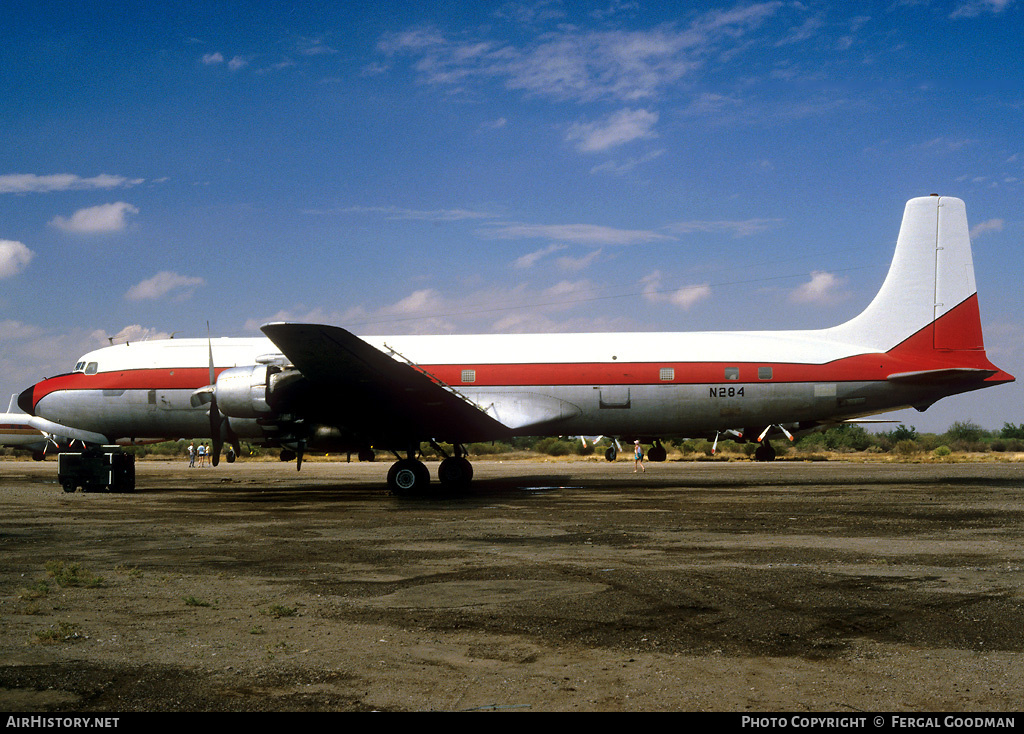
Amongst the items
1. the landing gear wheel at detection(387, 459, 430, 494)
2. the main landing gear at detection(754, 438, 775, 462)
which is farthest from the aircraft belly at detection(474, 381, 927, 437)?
the main landing gear at detection(754, 438, 775, 462)

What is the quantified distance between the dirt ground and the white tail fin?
28.7 ft

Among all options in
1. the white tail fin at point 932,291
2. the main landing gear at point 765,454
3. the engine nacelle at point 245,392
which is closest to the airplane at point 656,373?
the white tail fin at point 932,291

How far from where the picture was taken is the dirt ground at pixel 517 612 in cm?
462

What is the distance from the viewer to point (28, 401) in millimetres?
23438

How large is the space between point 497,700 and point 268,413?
575 inches

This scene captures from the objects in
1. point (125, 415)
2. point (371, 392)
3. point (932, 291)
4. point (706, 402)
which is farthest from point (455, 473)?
point (932, 291)

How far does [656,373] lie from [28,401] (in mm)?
18918

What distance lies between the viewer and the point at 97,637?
19.4ft

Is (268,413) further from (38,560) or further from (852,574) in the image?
(852,574)

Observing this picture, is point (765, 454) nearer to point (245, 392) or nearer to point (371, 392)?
point (371, 392)

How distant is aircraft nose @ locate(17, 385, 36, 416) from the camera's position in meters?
23.1

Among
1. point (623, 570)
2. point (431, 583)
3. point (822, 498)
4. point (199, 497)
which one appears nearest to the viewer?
point (431, 583)

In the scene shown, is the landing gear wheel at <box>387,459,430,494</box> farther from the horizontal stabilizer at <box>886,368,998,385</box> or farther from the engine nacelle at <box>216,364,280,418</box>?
the horizontal stabilizer at <box>886,368,998,385</box>
